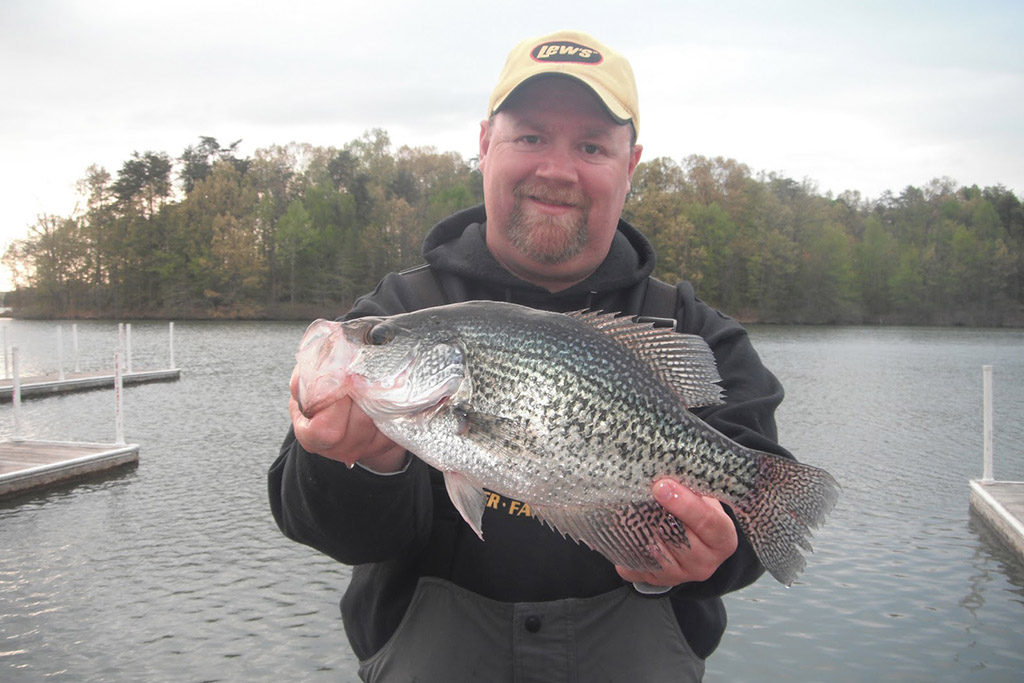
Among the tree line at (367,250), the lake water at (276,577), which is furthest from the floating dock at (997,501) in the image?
the tree line at (367,250)

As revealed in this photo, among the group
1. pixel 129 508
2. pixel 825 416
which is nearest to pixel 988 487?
pixel 825 416

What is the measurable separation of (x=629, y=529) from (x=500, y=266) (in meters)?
1.45

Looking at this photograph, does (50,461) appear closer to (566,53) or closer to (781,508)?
(566,53)

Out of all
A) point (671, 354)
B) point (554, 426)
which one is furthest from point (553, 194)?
point (554, 426)

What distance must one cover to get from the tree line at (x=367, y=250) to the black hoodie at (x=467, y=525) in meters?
69.0

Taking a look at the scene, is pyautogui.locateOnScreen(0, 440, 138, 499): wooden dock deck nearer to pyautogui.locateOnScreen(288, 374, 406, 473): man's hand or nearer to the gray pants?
the gray pants

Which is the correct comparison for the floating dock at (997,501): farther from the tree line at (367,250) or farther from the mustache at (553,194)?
the tree line at (367,250)

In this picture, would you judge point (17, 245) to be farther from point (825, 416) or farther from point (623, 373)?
point (623, 373)

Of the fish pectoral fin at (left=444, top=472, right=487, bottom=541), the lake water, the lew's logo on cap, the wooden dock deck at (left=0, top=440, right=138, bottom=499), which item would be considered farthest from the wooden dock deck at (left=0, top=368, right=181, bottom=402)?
the fish pectoral fin at (left=444, top=472, right=487, bottom=541)

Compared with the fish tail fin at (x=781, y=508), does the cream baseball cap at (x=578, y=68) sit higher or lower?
higher

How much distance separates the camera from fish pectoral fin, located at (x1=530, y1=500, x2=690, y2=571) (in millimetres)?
2549

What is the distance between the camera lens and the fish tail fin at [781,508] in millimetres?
2564

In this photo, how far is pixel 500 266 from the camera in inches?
138

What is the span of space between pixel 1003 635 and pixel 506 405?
30.3ft
